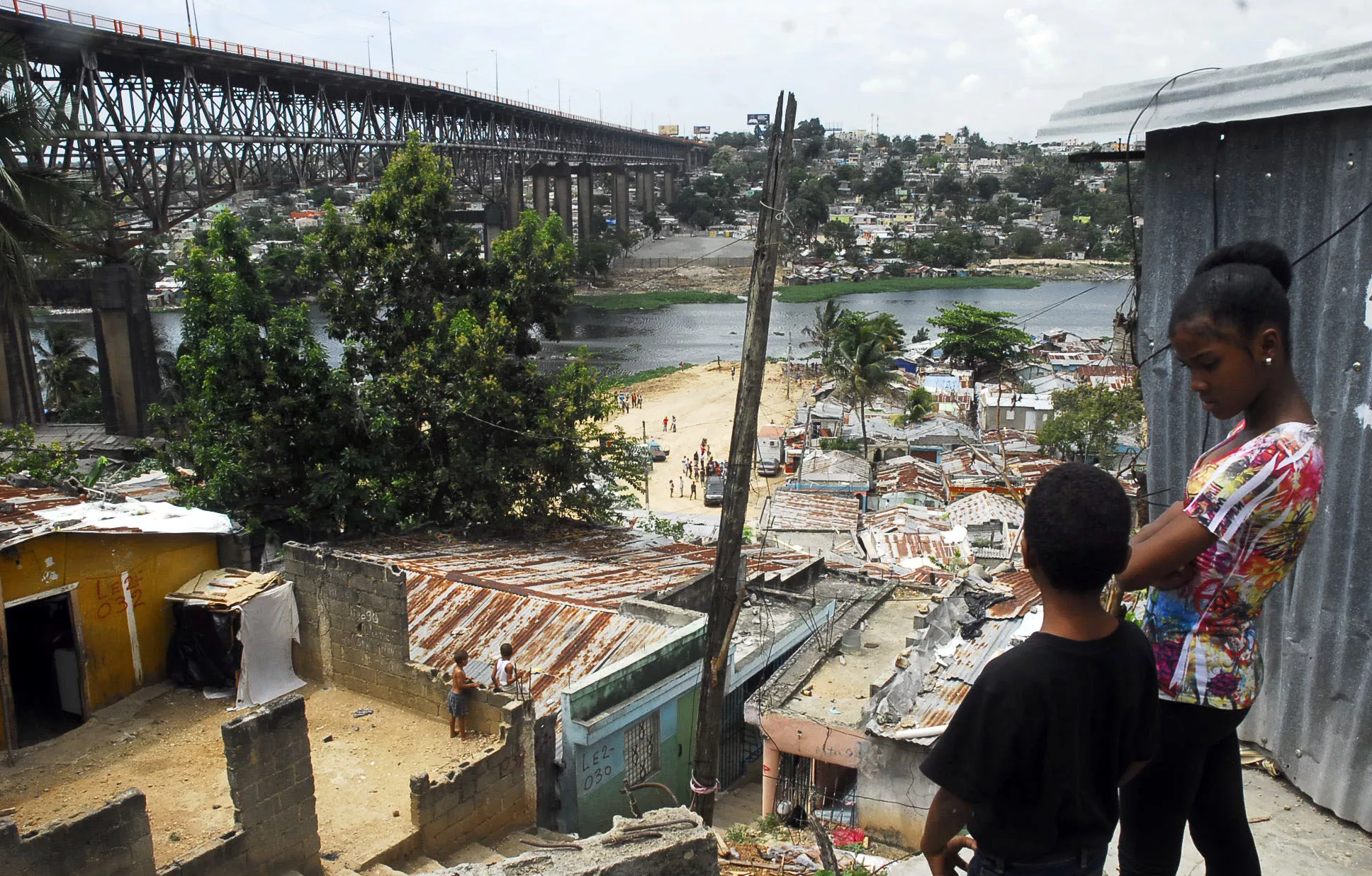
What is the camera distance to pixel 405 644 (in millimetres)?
8438

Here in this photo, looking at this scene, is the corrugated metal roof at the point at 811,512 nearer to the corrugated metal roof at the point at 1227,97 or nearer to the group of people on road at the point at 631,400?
the corrugated metal roof at the point at 1227,97

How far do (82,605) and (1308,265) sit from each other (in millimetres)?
8733

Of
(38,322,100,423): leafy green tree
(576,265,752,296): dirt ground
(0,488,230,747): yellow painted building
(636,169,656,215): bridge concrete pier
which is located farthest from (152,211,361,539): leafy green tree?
(636,169,656,215): bridge concrete pier

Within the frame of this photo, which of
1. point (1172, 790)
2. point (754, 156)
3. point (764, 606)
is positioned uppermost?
point (754, 156)

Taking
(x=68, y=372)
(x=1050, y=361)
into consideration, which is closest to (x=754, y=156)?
(x=1050, y=361)

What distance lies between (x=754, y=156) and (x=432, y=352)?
632 ft

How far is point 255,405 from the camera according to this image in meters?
12.7

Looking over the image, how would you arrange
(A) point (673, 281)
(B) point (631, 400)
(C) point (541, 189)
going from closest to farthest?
(B) point (631, 400) → (C) point (541, 189) → (A) point (673, 281)

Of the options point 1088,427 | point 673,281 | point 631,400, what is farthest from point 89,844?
point 673,281

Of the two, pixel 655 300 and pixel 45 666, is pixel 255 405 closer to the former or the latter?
pixel 45 666

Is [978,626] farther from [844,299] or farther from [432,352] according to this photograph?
[844,299]

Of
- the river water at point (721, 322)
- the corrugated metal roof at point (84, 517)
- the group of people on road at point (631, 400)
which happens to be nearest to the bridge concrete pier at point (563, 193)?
the river water at point (721, 322)

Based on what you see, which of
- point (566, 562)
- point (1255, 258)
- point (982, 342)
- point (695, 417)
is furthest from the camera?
point (982, 342)

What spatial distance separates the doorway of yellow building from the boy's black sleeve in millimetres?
8123
